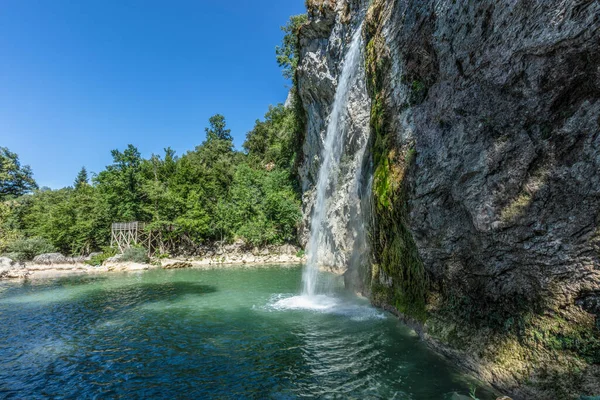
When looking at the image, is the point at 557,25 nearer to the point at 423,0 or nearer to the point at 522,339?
the point at 423,0

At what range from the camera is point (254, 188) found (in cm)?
3819

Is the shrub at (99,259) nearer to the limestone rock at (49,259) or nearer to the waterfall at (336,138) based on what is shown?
the limestone rock at (49,259)

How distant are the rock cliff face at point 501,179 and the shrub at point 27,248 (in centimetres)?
4161

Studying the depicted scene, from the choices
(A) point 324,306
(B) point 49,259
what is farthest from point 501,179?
(B) point 49,259

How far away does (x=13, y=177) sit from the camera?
168 feet

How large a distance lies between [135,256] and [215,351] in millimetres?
27809

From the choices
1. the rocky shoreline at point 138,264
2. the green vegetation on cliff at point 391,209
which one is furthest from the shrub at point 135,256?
the green vegetation on cliff at point 391,209

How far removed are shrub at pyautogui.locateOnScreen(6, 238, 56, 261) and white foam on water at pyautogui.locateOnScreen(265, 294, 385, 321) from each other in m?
34.6

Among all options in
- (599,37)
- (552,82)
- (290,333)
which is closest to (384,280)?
(290,333)

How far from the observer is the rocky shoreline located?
89.1ft

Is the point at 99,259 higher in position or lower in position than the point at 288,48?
lower

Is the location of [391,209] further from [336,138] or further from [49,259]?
[49,259]

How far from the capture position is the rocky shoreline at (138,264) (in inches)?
1070

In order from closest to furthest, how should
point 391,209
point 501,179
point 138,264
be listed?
point 501,179 → point 391,209 → point 138,264
